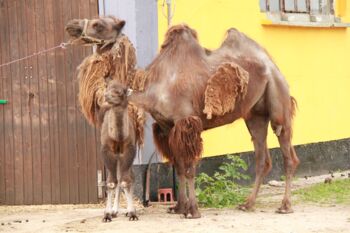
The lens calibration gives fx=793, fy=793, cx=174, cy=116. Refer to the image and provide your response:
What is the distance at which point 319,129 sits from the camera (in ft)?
40.5

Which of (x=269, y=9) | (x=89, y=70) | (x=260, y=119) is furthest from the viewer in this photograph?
(x=269, y=9)

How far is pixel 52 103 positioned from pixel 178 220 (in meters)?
2.42

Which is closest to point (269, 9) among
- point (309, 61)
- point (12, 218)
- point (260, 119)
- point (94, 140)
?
point (309, 61)

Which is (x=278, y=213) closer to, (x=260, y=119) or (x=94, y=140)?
(x=260, y=119)

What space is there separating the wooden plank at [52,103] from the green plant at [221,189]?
1.73m

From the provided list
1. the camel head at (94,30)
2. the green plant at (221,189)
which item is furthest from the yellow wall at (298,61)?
the camel head at (94,30)

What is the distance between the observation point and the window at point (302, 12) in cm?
1168

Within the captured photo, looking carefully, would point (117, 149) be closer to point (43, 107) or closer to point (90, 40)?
point (90, 40)

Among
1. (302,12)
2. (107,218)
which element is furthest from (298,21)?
(107,218)

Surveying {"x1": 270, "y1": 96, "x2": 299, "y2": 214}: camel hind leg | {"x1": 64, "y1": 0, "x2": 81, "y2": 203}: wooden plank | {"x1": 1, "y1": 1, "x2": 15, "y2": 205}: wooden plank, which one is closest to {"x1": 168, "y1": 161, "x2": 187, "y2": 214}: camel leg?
{"x1": 270, "y1": 96, "x2": 299, "y2": 214}: camel hind leg

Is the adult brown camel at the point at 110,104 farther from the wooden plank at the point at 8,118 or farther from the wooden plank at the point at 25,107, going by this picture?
the wooden plank at the point at 8,118

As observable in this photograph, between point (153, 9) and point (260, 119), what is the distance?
1.86 m

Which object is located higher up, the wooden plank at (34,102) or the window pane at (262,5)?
the window pane at (262,5)

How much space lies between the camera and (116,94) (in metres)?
7.81
